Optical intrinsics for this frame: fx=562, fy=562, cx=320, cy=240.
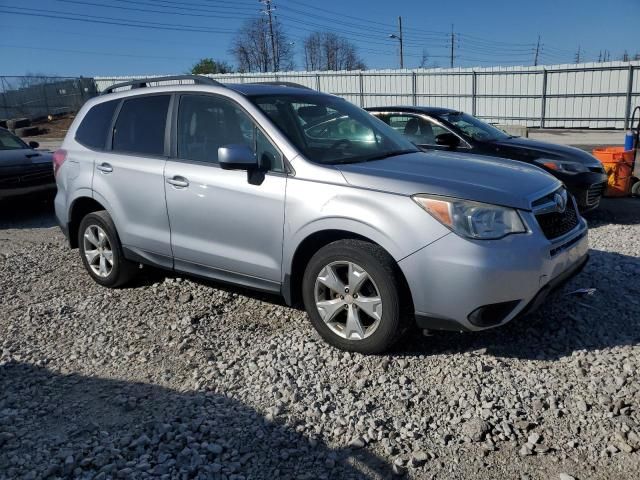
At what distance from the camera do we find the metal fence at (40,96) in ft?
105

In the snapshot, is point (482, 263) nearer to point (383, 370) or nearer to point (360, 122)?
point (383, 370)

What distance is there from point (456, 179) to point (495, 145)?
14.5 ft

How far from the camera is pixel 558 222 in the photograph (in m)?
3.63

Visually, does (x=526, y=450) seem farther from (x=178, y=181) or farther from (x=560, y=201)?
(x=178, y=181)

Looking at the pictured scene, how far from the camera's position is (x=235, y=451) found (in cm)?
276

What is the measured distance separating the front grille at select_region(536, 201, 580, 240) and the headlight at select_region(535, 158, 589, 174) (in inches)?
136

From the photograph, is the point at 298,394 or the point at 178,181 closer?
the point at 298,394

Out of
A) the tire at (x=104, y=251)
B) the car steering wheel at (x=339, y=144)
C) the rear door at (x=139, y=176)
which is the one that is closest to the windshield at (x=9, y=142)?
the tire at (x=104, y=251)

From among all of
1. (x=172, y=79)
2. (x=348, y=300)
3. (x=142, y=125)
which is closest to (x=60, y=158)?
(x=142, y=125)

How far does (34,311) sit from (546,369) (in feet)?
13.1

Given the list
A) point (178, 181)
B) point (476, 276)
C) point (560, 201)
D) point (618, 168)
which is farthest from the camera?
point (618, 168)

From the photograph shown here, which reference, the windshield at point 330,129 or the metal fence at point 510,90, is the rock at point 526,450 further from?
the metal fence at point 510,90

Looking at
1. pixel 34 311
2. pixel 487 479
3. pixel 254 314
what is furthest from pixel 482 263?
pixel 34 311

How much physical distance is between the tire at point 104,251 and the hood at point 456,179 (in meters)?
2.35
